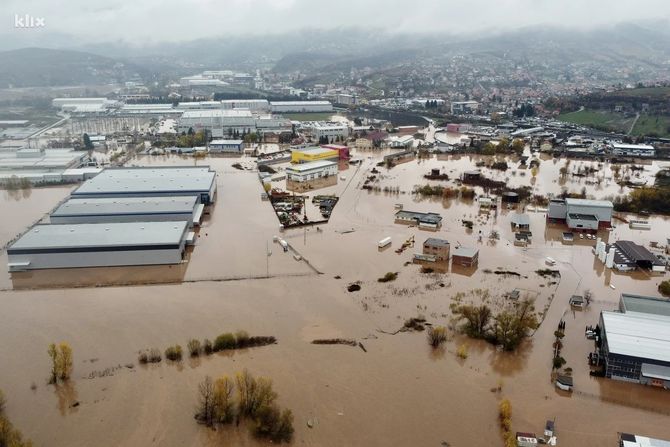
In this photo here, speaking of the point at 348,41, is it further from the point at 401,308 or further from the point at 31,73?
the point at 401,308

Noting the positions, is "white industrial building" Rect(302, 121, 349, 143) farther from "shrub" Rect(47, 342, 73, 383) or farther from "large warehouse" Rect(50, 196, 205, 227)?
"shrub" Rect(47, 342, 73, 383)

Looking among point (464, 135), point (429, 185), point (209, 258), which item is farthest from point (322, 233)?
point (464, 135)

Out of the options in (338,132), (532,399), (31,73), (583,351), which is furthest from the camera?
(31,73)

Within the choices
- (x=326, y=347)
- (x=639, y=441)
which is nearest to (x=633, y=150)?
(x=639, y=441)

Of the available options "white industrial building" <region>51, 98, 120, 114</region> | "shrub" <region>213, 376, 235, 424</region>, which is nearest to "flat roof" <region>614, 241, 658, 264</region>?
"shrub" <region>213, 376, 235, 424</region>

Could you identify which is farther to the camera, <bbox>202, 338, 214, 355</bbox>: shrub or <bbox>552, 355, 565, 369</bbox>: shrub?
<bbox>202, 338, 214, 355</bbox>: shrub

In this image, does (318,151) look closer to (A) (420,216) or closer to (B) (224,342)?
(A) (420,216)
